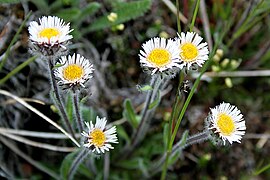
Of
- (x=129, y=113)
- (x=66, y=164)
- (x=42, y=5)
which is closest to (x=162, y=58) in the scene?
(x=129, y=113)

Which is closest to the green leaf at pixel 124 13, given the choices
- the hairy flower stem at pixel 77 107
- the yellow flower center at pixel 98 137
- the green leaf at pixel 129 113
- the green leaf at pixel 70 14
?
the green leaf at pixel 70 14

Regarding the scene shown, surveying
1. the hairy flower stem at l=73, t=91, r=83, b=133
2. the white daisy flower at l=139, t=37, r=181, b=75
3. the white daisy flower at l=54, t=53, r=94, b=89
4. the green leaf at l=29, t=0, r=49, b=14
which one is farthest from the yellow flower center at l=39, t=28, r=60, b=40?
the green leaf at l=29, t=0, r=49, b=14

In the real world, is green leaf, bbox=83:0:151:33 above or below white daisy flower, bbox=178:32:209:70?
above

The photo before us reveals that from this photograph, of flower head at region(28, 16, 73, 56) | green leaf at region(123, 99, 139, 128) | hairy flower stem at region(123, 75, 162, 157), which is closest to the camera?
flower head at region(28, 16, 73, 56)

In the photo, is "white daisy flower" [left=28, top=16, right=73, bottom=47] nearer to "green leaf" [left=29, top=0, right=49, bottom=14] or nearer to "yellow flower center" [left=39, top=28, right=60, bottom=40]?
"yellow flower center" [left=39, top=28, right=60, bottom=40]

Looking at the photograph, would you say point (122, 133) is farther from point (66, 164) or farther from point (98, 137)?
point (98, 137)

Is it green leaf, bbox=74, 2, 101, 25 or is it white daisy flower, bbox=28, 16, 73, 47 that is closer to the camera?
white daisy flower, bbox=28, 16, 73, 47

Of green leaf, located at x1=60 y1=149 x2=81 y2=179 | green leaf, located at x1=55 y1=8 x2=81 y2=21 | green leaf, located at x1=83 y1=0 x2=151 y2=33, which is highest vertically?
green leaf, located at x1=83 y1=0 x2=151 y2=33
